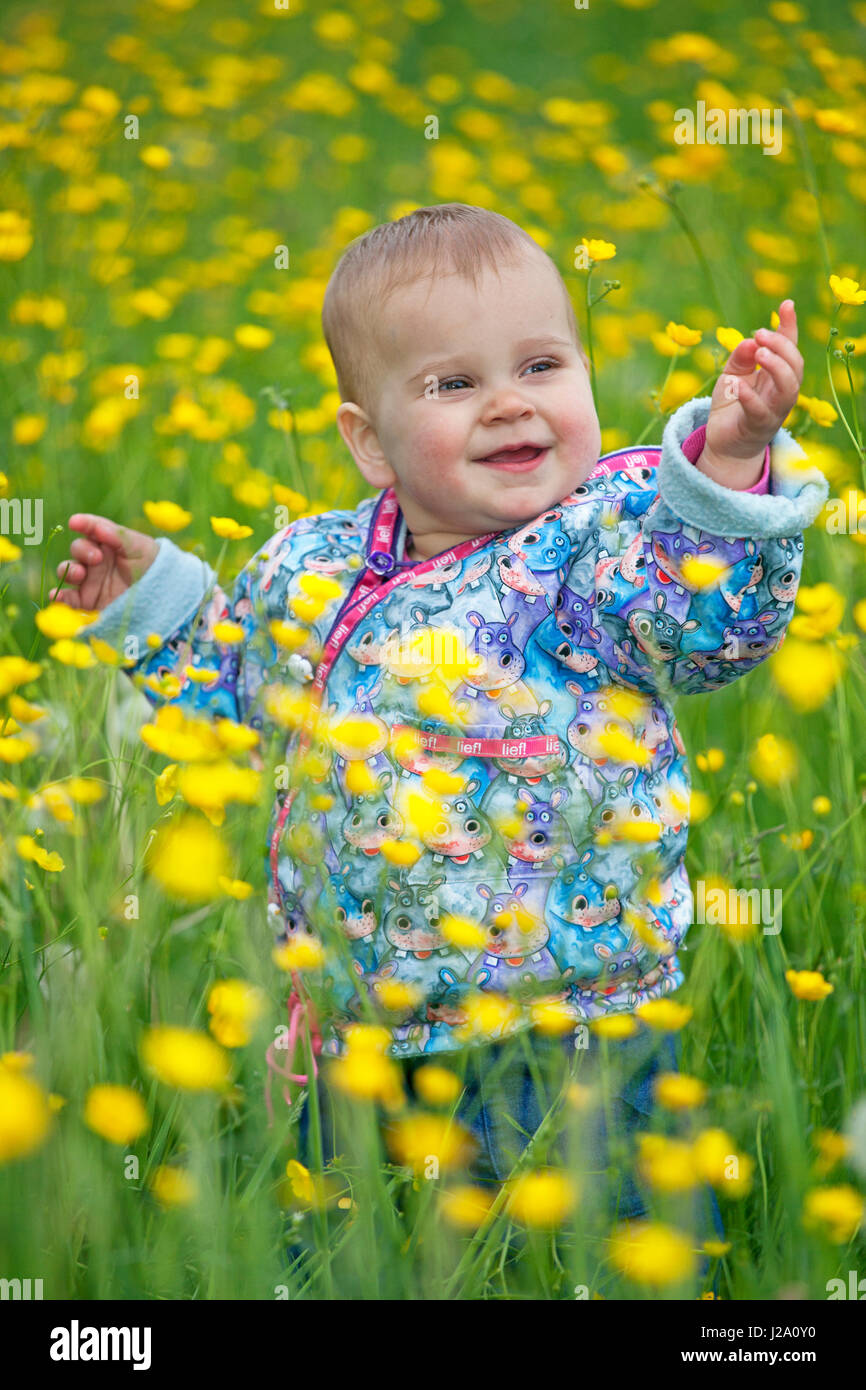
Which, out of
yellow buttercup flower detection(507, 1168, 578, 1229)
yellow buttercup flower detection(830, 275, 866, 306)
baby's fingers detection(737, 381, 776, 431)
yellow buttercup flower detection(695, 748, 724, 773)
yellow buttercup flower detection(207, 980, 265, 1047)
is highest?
yellow buttercup flower detection(830, 275, 866, 306)

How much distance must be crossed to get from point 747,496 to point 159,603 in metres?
0.61

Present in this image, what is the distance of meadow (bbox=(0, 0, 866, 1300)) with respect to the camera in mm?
901

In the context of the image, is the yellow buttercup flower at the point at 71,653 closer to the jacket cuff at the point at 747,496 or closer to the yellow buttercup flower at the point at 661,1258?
the jacket cuff at the point at 747,496

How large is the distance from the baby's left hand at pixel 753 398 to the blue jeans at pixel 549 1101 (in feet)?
1.46

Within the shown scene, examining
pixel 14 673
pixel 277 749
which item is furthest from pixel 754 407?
pixel 14 673

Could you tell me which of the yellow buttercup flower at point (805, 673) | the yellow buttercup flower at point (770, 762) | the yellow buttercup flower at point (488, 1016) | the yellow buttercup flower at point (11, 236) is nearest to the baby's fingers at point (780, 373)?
the yellow buttercup flower at point (805, 673)

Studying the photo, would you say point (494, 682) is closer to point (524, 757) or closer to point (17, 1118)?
point (524, 757)

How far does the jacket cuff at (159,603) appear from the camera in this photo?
4.41 feet

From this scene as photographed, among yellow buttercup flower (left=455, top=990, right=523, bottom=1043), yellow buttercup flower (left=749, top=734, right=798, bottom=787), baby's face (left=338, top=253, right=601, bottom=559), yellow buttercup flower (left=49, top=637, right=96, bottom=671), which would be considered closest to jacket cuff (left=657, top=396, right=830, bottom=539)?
baby's face (left=338, top=253, right=601, bottom=559)

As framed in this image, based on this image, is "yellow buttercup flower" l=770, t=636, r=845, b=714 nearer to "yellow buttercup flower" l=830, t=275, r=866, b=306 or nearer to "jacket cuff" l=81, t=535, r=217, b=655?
"yellow buttercup flower" l=830, t=275, r=866, b=306

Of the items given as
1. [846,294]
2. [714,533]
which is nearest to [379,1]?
[846,294]

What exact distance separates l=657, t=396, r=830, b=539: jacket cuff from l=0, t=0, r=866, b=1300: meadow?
40mm
